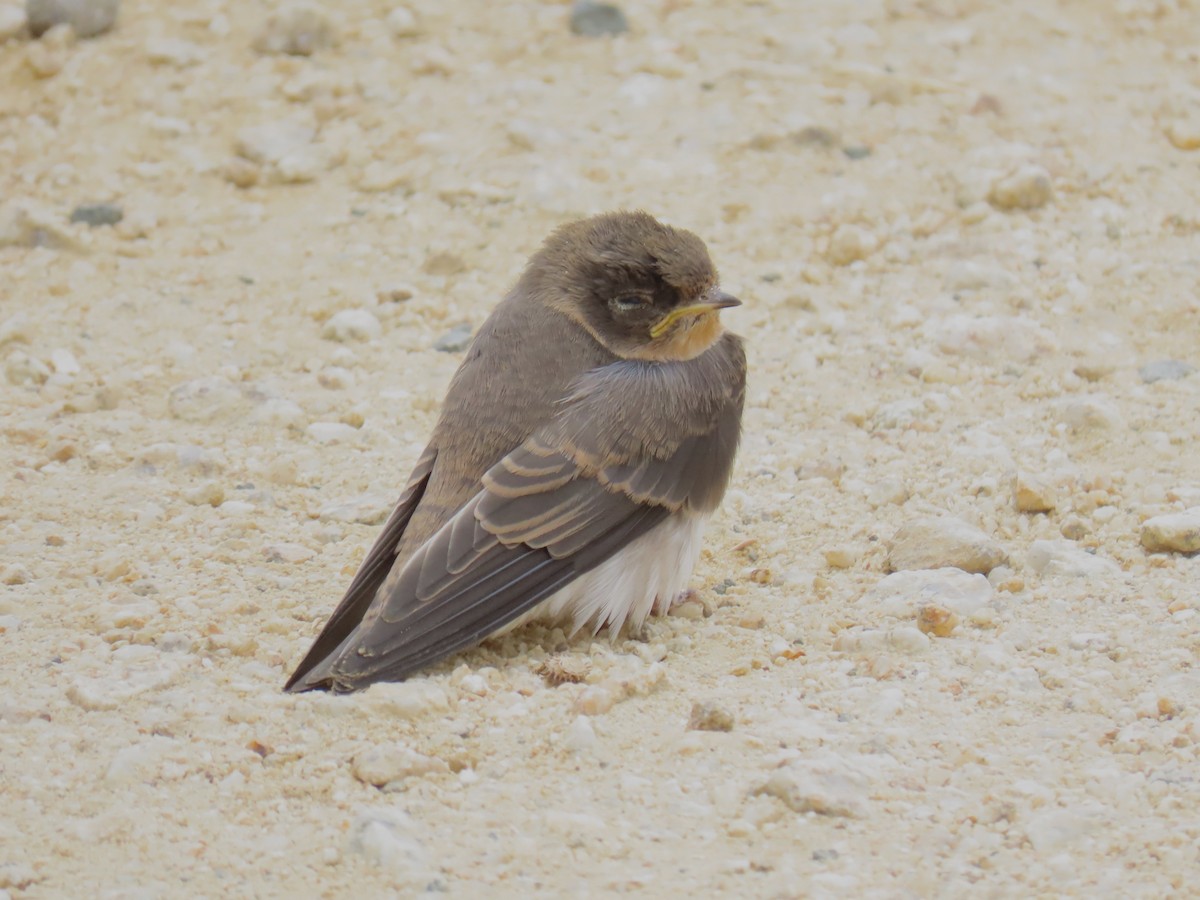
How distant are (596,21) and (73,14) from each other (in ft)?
7.94

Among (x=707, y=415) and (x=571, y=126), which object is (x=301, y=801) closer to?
(x=707, y=415)

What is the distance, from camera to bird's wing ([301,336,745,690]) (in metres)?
4.35

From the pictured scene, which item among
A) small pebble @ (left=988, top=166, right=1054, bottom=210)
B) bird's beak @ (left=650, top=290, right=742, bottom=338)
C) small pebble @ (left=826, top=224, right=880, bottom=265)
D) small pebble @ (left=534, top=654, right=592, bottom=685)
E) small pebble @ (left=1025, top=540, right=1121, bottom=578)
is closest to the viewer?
small pebble @ (left=534, top=654, right=592, bottom=685)

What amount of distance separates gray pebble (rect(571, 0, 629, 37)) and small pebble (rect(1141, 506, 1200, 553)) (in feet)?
13.6

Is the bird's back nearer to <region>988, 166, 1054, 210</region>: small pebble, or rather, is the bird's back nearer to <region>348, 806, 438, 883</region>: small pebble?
<region>348, 806, 438, 883</region>: small pebble

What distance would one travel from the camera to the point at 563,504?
4.63 metres

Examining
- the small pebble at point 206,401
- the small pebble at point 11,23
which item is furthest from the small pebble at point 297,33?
the small pebble at point 206,401

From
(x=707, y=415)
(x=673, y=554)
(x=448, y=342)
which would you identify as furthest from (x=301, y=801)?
(x=448, y=342)

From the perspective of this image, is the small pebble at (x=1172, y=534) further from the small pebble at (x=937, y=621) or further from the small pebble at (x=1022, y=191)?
the small pebble at (x=1022, y=191)

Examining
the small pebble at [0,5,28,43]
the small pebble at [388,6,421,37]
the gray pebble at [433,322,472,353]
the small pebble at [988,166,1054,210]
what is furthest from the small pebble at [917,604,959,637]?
the small pebble at [0,5,28,43]

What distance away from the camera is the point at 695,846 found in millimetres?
3551

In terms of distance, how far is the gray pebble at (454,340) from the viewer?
6.47 m

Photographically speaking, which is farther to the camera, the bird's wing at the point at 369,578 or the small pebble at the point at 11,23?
the small pebble at the point at 11,23

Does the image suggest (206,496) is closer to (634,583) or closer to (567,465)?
(567,465)
